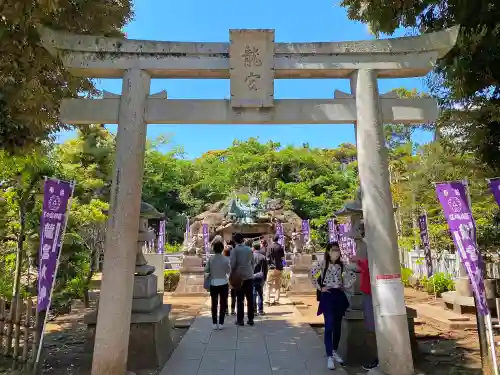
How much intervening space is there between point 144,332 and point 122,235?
1.53 meters

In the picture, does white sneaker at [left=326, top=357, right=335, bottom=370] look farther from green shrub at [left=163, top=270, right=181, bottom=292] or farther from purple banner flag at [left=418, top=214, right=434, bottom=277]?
green shrub at [left=163, top=270, right=181, bottom=292]

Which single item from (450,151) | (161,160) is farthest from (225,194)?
(450,151)

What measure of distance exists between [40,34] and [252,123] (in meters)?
2.71

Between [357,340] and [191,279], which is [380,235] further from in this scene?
[191,279]

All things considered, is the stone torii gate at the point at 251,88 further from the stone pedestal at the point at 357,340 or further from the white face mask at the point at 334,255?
the stone pedestal at the point at 357,340

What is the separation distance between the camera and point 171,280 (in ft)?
46.8

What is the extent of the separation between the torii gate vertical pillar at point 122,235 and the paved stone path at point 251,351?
89cm

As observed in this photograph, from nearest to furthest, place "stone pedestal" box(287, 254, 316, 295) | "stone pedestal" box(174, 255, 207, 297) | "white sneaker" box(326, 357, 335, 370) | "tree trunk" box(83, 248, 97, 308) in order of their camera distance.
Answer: "white sneaker" box(326, 357, 335, 370), "tree trunk" box(83, 248, 97, 308), "stone pedestal" box(287, 254, 316, 295), "stone pedestal" box(174, 255, 207, 297)

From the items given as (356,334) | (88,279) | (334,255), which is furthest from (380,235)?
(88,279)

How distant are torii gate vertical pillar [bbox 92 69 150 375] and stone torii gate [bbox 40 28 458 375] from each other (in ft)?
0.04

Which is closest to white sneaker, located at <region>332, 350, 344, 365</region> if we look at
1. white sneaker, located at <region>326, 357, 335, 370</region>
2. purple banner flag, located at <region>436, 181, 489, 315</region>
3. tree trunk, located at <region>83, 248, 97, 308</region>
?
white sneaker, located at <region>326, 357, 335, 370</region>

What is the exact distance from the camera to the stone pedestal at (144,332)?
5098 millimetres

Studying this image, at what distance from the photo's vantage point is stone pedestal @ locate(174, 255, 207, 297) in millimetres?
12797

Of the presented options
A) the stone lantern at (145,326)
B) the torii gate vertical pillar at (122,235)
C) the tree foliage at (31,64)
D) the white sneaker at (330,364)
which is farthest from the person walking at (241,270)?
the tree foliage at (31,64)
